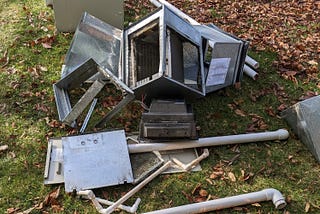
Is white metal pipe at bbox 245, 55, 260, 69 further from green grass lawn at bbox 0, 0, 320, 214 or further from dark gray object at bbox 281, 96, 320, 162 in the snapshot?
dark gray object at bbox 281, 96, 320, 162

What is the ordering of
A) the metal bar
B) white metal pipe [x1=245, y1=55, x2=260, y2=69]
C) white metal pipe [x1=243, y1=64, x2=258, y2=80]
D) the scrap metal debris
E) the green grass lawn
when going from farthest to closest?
white metal pipe [x1=245, y1=55, x2=260, y2=69], white metal pipe [x1=243, y1=64, x2=258, y2=80], the metal bar, the scrap metal debris, the green grass lawn

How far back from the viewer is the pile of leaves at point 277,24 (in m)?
4.79

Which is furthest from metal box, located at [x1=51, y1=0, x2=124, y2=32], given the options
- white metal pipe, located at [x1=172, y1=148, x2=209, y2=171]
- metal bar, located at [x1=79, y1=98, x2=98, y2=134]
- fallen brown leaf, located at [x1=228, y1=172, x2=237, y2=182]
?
fallen brown leaf, located at [x1=228, y1=172, x2=237, y2=182]

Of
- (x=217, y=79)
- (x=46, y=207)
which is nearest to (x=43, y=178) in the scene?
(x=46, y=207)

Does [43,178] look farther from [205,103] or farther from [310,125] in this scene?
[310,125]

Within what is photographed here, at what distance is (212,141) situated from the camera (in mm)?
3463

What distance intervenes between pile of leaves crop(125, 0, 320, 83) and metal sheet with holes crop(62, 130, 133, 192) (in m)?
2.32

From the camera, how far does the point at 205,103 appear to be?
159 inches

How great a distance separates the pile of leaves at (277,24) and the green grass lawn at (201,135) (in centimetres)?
25

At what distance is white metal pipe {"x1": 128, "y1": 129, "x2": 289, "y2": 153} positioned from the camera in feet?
11.0

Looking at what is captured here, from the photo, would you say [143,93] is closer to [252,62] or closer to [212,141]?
[212,141]

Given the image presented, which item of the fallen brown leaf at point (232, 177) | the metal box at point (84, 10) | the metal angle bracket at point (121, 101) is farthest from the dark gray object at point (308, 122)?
the metal box at point (84, 10)

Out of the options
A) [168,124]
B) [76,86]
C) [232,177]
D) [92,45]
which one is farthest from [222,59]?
[76,86]

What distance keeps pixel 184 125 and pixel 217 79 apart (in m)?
0.92
